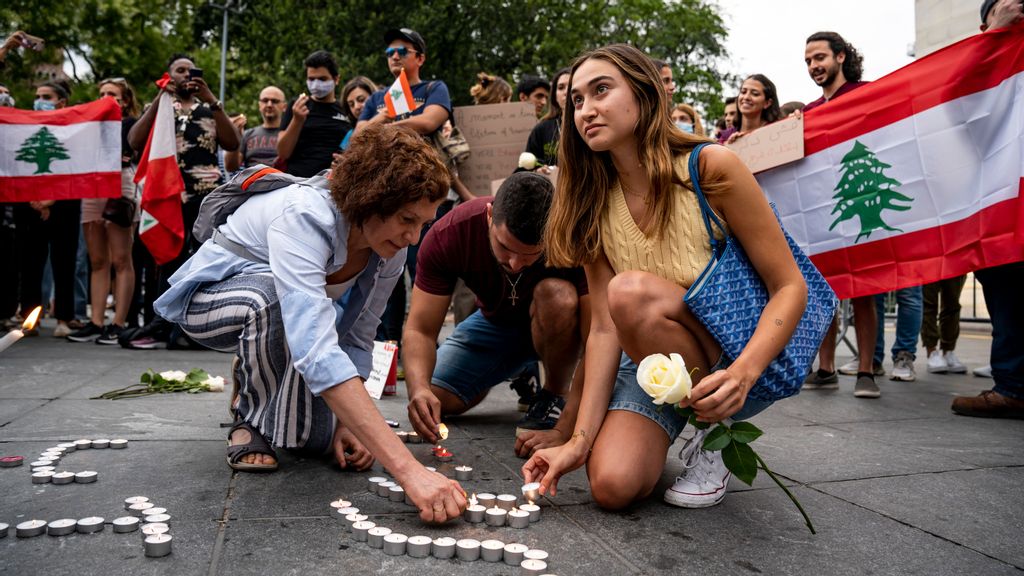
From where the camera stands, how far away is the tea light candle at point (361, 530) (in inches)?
84.0

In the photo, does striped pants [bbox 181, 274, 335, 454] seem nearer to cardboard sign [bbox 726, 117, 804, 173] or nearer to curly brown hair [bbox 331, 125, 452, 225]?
curly brown hair [bbox 331, 125, 452, 225]

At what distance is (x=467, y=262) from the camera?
360cm

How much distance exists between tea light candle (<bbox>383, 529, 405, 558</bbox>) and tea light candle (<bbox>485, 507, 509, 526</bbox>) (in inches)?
12.7

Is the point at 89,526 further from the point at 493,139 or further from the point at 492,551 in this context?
the point at 493,139

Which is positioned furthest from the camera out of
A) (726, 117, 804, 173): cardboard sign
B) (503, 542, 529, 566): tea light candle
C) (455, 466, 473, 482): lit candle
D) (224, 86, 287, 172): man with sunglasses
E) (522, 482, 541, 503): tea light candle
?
(224, 86, 287, 172): man with sunglasses

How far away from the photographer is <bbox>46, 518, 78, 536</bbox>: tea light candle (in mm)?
2074

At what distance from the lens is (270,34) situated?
19.5 metres

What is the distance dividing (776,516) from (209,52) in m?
26.2

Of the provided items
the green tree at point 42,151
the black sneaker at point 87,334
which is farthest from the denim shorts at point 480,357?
the green tree at point 42,151

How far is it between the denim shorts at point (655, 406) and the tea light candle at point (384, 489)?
0.81 meters

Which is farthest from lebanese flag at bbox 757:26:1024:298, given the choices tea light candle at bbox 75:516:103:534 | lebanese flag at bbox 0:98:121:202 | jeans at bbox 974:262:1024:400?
lebanese flag at bbox 0:98:121:202

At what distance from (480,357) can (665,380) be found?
2042 millimetres

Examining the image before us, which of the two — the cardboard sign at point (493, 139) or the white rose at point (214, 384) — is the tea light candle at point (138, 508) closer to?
the white rose at point (214, 384)

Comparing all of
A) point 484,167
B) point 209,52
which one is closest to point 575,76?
point 484,167
